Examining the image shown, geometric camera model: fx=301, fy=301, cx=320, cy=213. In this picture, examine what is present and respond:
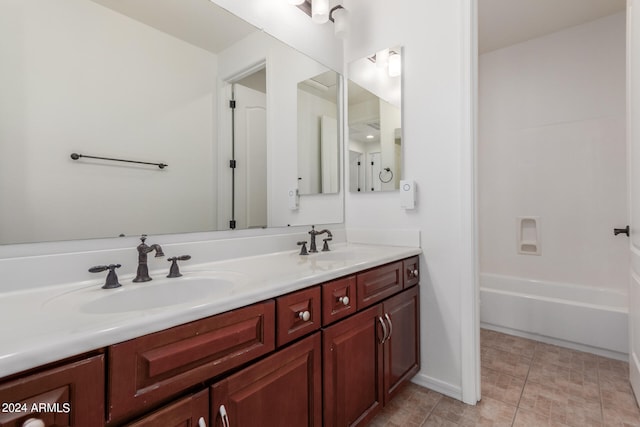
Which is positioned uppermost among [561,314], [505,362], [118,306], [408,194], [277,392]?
[408,194]

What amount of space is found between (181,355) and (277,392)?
355mm

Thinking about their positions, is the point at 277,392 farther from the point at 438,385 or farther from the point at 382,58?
the point at 382,58

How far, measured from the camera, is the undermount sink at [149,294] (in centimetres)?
81

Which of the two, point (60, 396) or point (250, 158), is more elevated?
point (250, 158)

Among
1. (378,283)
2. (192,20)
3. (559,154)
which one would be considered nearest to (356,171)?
(378,283)

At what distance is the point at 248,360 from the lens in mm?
820

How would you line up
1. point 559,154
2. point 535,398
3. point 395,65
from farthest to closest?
point 559,154 < point 395,65 < point 535,398

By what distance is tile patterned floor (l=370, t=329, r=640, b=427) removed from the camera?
1.44m

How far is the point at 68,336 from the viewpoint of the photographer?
1.77 ft

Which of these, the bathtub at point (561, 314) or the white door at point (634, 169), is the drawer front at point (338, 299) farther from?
the bathtub at point (561, 314)

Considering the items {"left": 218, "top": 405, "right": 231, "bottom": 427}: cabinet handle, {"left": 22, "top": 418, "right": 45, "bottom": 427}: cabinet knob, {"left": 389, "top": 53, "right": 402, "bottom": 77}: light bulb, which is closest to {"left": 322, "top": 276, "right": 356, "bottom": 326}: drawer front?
{"left": 218, "top": 405, "right": 231, "bottom": 427}: cabinet handle

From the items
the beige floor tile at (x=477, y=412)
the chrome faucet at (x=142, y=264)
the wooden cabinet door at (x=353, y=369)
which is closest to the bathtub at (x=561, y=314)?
the beige floor tile at (x=477, y=412)

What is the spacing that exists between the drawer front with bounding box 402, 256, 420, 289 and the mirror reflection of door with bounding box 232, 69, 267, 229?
2.58 ft

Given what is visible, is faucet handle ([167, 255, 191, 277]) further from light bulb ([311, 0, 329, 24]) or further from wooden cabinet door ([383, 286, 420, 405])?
light bulb ([311, 0, 329, 24])
